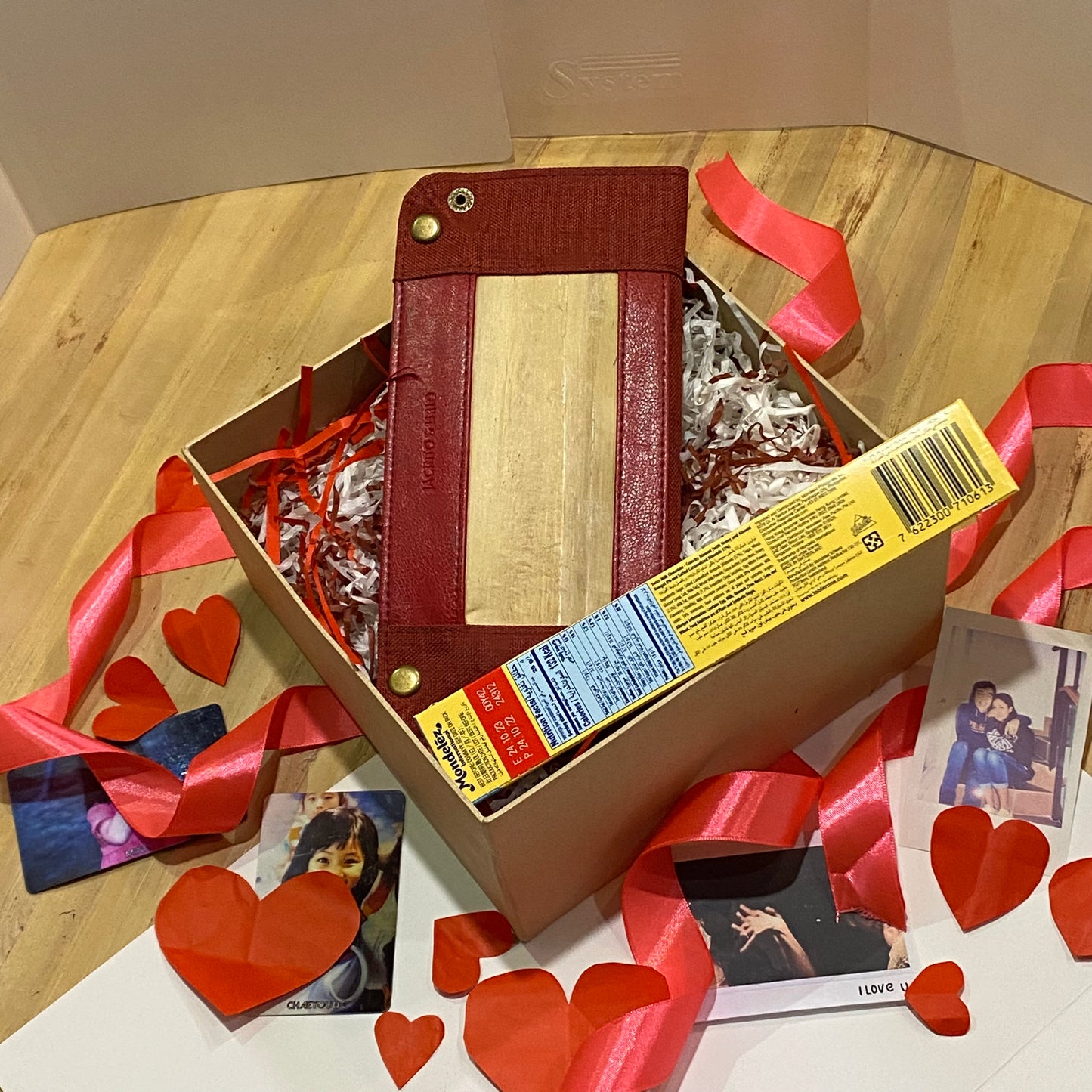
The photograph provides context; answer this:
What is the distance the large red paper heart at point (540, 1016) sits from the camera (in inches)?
33.6

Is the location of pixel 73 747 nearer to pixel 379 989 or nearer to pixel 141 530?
pixel 141 530

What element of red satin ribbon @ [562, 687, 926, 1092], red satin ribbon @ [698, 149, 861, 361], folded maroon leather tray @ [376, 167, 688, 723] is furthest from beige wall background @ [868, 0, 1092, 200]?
red satin ribbon @ [562, 687, 926, 1092]

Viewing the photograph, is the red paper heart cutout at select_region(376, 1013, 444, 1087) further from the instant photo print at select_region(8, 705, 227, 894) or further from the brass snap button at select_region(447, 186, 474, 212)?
the brass snap button at select_region(447, 186, 474, 212)

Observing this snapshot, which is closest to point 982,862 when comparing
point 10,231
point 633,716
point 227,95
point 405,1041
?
point 633,716

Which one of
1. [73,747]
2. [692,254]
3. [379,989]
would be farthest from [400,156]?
[379,989]

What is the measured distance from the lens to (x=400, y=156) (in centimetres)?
123

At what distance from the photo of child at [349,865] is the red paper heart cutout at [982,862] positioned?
0.39 m

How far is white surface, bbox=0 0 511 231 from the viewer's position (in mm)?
1104

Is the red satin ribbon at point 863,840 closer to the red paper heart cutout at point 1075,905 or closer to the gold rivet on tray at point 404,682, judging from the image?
the red paper heart cutout at point 1075,905

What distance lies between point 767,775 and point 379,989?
A: 31cm

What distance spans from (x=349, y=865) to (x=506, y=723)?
27 centimetres

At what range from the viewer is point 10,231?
47.8 inches

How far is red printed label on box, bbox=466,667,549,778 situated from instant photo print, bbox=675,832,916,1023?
0.23 meters

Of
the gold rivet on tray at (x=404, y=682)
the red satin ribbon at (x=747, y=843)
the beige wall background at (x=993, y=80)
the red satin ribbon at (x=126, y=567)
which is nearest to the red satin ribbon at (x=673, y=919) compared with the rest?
the red satin ribbon at (x=747, y=843)
